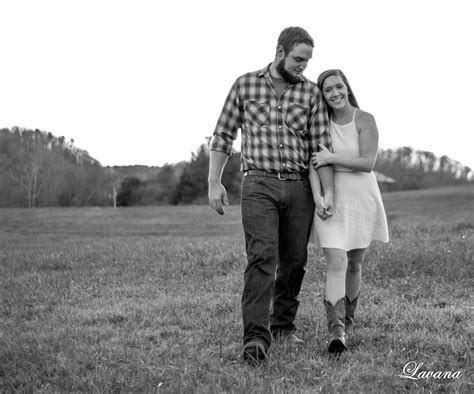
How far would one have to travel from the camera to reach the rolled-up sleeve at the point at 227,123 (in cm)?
452

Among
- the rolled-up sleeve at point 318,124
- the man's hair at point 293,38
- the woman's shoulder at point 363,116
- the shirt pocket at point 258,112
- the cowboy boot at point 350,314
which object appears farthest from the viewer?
the cowboy boot at point 350,314

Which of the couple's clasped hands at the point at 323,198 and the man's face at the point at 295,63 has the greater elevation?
the man's face at the point at 295,63

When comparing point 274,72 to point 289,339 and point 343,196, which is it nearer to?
point 343,196

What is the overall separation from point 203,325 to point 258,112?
6.55 ft

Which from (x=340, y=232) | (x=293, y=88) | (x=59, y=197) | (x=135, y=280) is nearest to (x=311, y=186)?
(x=340, y=232)

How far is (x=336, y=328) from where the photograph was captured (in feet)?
14.5

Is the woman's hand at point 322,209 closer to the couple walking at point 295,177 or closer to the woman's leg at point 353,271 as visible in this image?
the couple walking at point 295,177

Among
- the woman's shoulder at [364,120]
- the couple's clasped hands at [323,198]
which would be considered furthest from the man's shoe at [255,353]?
the woman's shoulder at [364,120]

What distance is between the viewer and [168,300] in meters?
6.61

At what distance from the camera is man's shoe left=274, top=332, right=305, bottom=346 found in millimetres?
4688

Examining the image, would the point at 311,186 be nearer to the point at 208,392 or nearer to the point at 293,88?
the point at 293,88

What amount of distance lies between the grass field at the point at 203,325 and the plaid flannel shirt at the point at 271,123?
135cm

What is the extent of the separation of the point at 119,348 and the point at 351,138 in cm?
228
